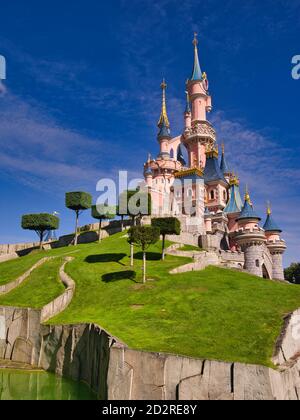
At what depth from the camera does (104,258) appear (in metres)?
46.8

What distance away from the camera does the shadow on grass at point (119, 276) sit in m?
38.2

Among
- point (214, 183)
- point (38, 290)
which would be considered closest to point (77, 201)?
point (38, 290)

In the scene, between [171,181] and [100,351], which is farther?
[171,181]

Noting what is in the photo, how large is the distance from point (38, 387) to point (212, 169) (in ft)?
225

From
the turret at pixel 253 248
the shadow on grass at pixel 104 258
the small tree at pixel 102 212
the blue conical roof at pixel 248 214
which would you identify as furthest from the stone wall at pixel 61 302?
the blue conical roof at pixel 248 214

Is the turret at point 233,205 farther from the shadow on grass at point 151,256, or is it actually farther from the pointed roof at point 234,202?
the shadow on grass at point 151,256

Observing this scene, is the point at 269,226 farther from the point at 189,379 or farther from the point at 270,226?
the point at 189,379

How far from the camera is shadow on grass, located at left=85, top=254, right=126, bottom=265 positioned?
45531mm

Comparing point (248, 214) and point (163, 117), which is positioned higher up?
point (163, 117)

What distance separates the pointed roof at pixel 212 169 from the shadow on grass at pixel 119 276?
47681mm
